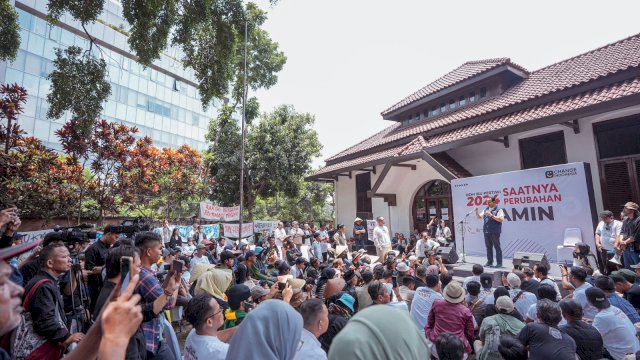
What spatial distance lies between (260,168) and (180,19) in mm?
11603

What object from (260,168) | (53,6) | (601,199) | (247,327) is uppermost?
(53,6)

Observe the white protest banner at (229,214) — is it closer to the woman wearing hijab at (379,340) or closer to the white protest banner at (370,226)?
the white protest banner at (370,226)

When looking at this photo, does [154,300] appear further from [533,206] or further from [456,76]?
[456,76]

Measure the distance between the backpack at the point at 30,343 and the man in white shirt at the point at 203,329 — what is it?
1.10 m

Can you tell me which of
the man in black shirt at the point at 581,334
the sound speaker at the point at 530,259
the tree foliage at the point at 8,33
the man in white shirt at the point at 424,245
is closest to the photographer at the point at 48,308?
the man in black shirt at the point at 581,334

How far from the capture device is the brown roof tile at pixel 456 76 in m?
13.4

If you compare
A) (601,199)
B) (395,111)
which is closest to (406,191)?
(395,111)

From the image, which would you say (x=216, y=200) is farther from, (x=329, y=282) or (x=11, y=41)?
(x=329, y=282)

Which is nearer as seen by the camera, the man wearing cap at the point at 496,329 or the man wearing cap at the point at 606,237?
the man wearing cap at the point at 496,329

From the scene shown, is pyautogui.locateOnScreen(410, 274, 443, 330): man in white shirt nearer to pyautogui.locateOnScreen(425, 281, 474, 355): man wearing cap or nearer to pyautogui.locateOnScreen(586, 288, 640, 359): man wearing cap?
pyautogui.locateOnScreen(425, 281, 474, 355): man wearing cap

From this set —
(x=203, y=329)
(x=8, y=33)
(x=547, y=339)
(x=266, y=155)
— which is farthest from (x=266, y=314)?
(x=266, y=155)

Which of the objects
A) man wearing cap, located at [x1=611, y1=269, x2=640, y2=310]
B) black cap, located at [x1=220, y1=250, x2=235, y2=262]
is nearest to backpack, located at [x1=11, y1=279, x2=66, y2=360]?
black cap, located at [x1=220, y1=250, x2=235, y2=262]

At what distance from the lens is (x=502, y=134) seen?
10023mm

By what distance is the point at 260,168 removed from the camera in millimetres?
18531
